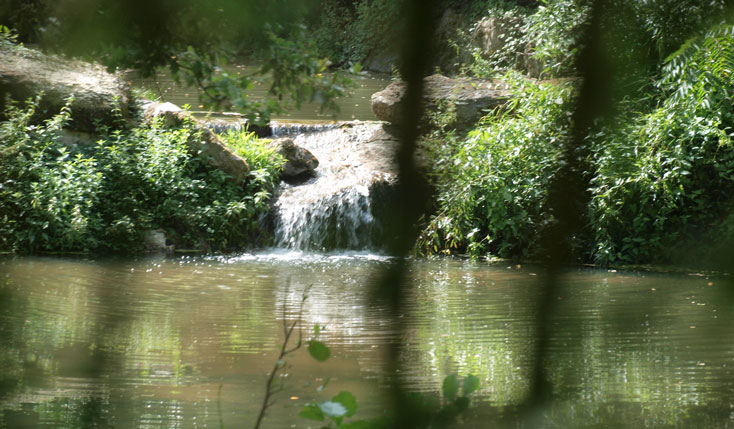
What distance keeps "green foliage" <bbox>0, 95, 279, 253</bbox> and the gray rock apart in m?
0.49

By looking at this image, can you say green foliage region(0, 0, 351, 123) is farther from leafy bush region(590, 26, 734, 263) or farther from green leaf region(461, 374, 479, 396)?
leafy bush region(590, 26, 734, 263)

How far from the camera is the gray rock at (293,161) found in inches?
440

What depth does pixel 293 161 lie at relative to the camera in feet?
37.0

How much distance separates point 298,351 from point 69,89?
6.32 m

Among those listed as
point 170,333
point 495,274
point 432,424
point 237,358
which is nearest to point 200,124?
point 495,274

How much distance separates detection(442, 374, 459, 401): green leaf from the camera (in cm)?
105

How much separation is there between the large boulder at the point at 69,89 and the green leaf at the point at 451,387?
9.47m

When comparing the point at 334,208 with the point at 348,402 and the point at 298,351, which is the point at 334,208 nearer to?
the point at 298,351

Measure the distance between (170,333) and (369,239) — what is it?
4.28 metres

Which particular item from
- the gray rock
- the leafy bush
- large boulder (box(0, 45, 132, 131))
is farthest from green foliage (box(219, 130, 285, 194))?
the leafy bush

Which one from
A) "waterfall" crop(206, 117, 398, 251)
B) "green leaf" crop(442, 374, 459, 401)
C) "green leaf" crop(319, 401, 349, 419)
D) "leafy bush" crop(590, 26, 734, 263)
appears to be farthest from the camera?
"waterfall" crop(206, 117, 398, 251)

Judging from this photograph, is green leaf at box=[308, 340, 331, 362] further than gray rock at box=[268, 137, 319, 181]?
No

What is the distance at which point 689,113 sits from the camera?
27.5ft

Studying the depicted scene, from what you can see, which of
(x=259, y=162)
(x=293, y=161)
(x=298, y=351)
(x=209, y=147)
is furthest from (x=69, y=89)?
(x=298, y=351)
